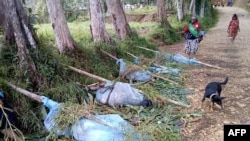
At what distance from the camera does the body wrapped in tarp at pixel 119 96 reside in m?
5.48

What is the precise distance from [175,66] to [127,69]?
1.97 metres

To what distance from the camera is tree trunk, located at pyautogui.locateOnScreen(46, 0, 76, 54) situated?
697 centimetres

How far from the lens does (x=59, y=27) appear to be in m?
7.03

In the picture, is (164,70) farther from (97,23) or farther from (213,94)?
(97,23)

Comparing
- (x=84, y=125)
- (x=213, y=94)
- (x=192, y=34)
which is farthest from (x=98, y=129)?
(x=192, y=34)

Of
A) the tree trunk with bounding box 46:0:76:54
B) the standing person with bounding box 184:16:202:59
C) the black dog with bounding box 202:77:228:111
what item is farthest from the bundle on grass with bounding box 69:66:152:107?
the standing person with bounding box 184:16:202:59

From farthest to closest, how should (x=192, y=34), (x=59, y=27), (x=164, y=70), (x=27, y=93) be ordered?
(x=192, y=34) → (x=164, y=70) → (x=59, y=27) → (x=27, y=93)

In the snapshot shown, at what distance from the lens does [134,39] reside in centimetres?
1069

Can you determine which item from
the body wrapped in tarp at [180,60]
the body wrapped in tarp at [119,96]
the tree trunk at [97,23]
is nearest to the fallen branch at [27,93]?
the body wrapped in tarp at [119,96]

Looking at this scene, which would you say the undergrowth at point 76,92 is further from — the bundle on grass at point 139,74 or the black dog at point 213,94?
the black dog at point 213,94

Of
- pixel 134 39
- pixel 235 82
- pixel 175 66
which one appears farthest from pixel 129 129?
pixel 134 39

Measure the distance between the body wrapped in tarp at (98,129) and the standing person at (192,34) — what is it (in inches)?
227

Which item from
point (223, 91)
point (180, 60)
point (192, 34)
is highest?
point (192, 34)

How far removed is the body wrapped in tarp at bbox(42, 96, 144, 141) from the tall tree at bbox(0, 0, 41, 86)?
3.79 ft
